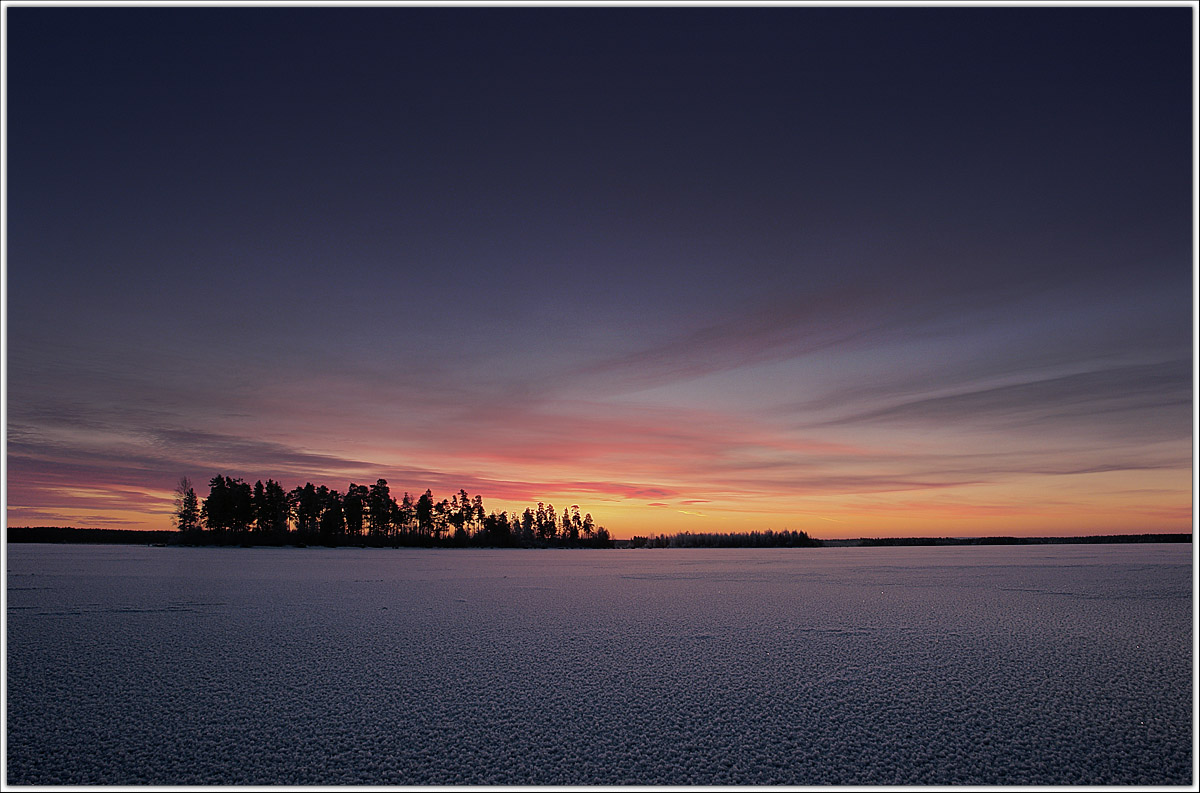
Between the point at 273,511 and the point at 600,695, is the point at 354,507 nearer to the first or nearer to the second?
the point at 273,511

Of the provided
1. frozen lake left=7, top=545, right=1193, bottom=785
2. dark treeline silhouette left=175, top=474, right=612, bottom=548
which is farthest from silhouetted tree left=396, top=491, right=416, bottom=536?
frozen lake left=7, top=545, right=1193, bottom=785

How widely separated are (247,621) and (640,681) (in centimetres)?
500

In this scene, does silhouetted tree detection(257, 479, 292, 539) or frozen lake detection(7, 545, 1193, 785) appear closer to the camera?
frozen lake detection(7, 545, 1193, 785)

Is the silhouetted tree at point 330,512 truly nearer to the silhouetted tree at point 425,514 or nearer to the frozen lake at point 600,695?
the silhouetted tree at point 425,514

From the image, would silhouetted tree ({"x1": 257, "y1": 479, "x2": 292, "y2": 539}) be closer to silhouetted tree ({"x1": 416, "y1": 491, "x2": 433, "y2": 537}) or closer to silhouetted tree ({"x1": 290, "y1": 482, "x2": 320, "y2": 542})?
silhouetted tree ({"x1": 290, "y1": 482, "x2": 320, "y2": 542})

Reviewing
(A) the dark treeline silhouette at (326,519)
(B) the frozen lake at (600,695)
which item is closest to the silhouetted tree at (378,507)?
(A) the dark treeline silhouette at (326,519)

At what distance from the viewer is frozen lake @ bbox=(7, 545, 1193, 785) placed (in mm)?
2955

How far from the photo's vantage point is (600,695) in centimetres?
402

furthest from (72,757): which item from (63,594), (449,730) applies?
(63,594)

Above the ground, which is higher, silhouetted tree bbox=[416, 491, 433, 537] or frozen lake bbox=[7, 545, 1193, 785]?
frozen lake bbox=[7, 545, 1193, 785]

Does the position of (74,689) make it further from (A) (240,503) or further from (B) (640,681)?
(A) (240,503)

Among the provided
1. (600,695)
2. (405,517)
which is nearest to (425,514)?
(405,517)

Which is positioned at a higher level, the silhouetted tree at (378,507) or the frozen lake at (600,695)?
the frozen lake at (600,695)

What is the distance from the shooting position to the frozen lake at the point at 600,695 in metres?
2.96
